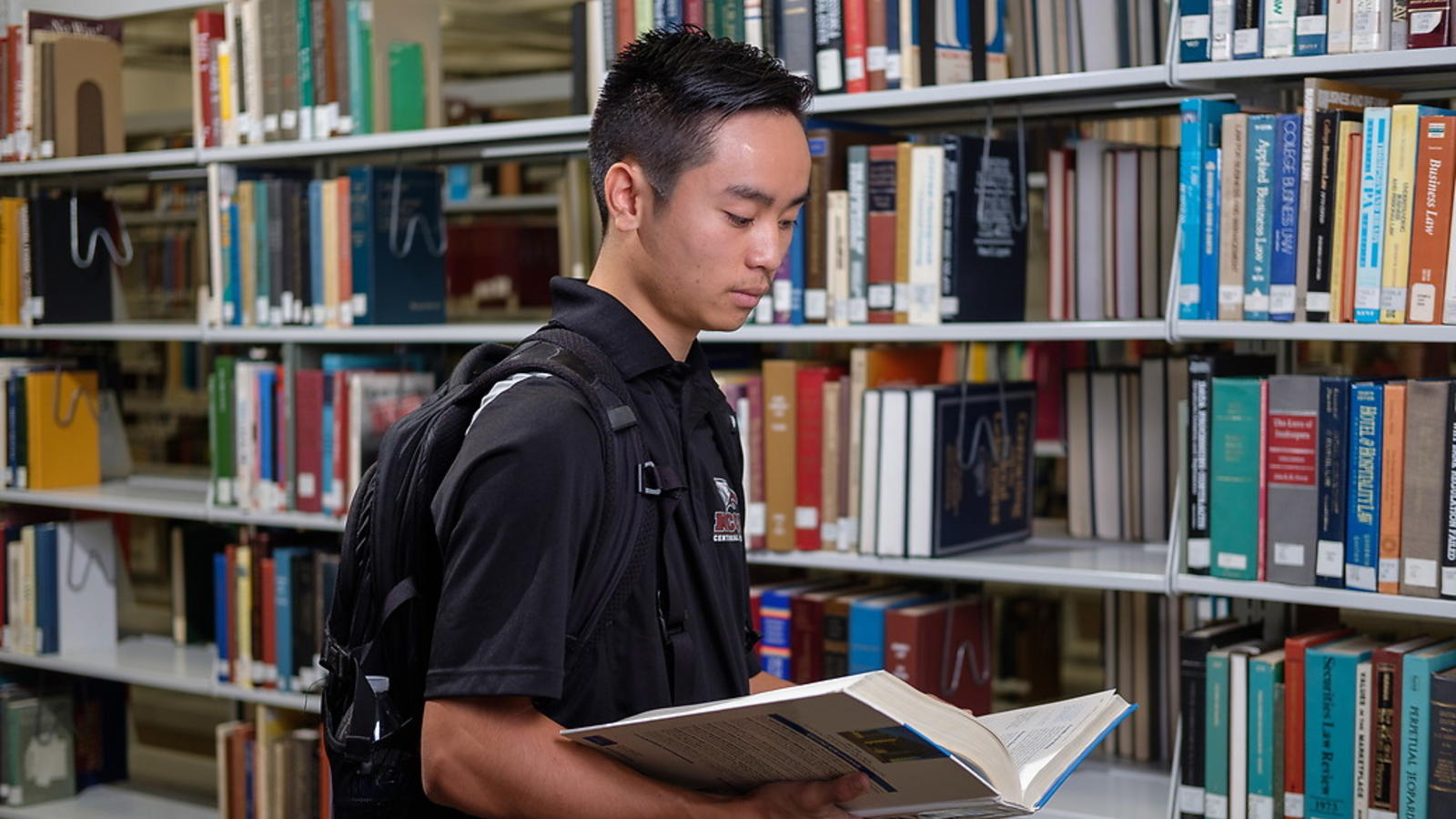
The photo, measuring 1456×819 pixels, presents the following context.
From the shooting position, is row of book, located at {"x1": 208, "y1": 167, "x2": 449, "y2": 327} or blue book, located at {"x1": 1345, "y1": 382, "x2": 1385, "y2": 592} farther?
row of book, located at {"x1": 208, "y1": 167, "x2": 449, "y2": 327}

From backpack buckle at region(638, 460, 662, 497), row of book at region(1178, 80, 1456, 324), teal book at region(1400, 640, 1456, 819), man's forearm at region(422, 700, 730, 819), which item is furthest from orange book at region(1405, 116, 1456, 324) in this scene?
man's forearm at region(422, 700, 730, 819)

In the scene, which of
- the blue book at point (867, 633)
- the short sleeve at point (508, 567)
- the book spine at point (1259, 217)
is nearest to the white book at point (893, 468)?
the blue book at point (867, 633)

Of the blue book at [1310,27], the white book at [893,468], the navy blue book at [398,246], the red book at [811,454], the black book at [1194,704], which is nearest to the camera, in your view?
the blue book at [1310,27]

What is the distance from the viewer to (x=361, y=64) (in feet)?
10.3

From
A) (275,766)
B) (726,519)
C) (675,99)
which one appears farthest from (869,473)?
(275,766)

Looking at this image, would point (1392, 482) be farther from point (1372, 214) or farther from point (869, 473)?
point (869, 473)

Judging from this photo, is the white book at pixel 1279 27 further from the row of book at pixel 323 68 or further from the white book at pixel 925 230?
the row of book at pixel 323 68

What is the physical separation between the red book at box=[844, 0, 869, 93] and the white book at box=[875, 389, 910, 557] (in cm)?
52

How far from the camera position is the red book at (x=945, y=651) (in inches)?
99.2

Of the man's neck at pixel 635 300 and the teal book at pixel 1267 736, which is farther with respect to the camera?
the teal book at pixel 1267 736

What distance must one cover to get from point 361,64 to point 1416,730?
2298mm

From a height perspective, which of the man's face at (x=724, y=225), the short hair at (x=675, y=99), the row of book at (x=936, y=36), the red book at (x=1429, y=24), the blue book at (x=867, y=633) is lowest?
the blue book at (x=867, y=633)

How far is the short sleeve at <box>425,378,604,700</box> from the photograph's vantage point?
1124mm

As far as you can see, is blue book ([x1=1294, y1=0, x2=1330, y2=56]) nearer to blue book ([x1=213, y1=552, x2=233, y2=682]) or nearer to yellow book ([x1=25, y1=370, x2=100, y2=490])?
blue book ([x1=213, y1=552, x2=233, y2=682])
